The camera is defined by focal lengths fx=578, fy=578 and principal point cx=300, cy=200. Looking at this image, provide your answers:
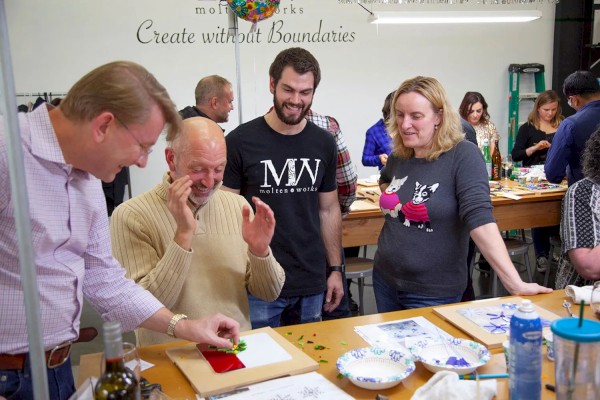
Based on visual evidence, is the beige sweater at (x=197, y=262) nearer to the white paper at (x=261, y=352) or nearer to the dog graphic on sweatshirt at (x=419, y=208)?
the white paper at (x=261, y=352)

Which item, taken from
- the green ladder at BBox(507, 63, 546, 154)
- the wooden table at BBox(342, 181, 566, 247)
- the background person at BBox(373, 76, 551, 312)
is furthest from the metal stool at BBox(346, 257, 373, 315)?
the green ladder at BBox(507, 63, 546, 154)

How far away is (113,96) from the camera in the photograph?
1.21 m

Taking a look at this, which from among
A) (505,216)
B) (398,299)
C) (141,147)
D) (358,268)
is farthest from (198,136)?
(505,216)

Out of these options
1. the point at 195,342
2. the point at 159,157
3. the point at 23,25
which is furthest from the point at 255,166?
the point at 23,25

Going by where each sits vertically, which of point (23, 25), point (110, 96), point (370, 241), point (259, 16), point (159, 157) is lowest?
point (370, 241)

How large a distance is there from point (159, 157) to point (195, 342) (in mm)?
4744

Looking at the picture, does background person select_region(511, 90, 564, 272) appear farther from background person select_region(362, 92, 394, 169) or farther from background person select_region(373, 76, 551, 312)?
background person select_region(373, 76, 551, 312)

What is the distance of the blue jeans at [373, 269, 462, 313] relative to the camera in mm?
2174

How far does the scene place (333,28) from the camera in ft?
21.4

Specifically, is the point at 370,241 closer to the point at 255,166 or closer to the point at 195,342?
the point at 255,166

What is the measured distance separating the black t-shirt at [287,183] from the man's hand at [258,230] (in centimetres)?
56

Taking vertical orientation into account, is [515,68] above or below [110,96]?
above

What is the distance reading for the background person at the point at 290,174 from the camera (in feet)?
7.75

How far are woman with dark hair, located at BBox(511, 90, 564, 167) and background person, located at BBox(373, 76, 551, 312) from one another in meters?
3.68
